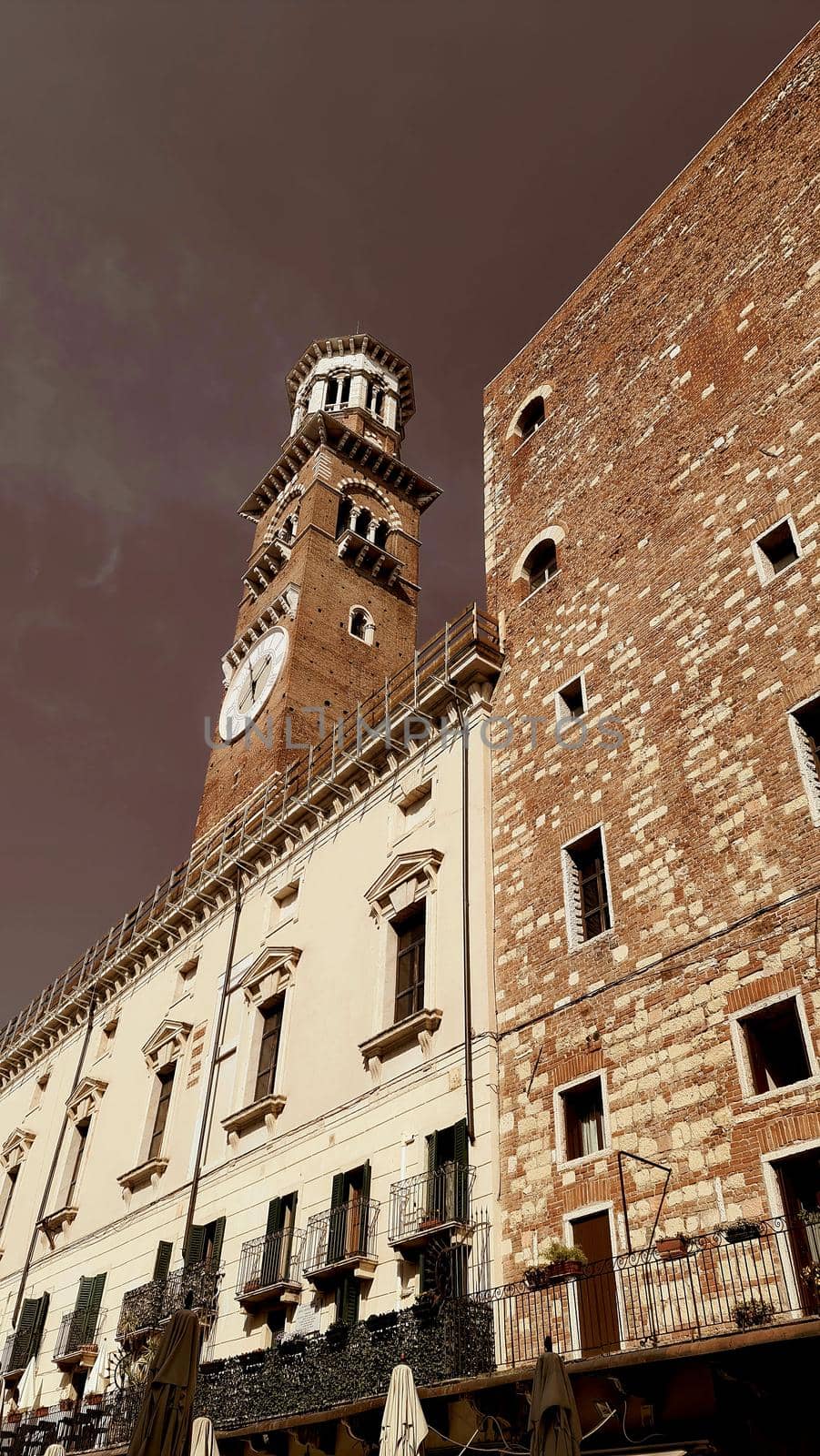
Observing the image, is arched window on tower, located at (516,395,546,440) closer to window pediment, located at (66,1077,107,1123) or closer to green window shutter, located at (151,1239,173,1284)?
green window shutter, located at (151,1239,173,1284)

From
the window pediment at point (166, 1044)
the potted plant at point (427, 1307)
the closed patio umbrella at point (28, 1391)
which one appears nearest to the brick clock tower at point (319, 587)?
the window pediment at point (166, 1044)

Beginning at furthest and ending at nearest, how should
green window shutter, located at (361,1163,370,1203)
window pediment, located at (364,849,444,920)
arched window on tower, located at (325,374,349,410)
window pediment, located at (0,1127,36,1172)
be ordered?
arched window on tower, located at (325,374,349,410)
window pediment, located at (0,1127,36,1172)
window pediment, located at (364,849,444,920)
green window shutter, located at (361,1163,370,1203)

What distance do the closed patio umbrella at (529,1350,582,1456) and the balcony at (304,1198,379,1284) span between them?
613 cm

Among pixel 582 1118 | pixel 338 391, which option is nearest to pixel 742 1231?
pixel 582 1118

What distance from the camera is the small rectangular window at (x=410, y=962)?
1853 centimetres

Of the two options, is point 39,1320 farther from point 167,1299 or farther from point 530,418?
point 530,418

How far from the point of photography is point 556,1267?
12945 mm

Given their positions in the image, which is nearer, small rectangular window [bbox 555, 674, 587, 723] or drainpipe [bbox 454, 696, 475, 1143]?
drainpipe [bbox 454, 696, 475, 1143]

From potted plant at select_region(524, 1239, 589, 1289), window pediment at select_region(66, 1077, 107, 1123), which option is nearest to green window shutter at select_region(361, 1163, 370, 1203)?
potted plant at select_region(524, 1239, 589, 1289)

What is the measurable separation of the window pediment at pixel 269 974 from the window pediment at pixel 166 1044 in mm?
2516

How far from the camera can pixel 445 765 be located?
20.7 m

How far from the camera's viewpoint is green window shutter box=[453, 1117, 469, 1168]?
15.6 metres

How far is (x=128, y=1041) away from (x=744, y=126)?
24228 millimetres

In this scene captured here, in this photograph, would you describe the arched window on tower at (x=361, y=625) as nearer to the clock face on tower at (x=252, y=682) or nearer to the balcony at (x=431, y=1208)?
the clock face on tower at (x=252, y=682)
